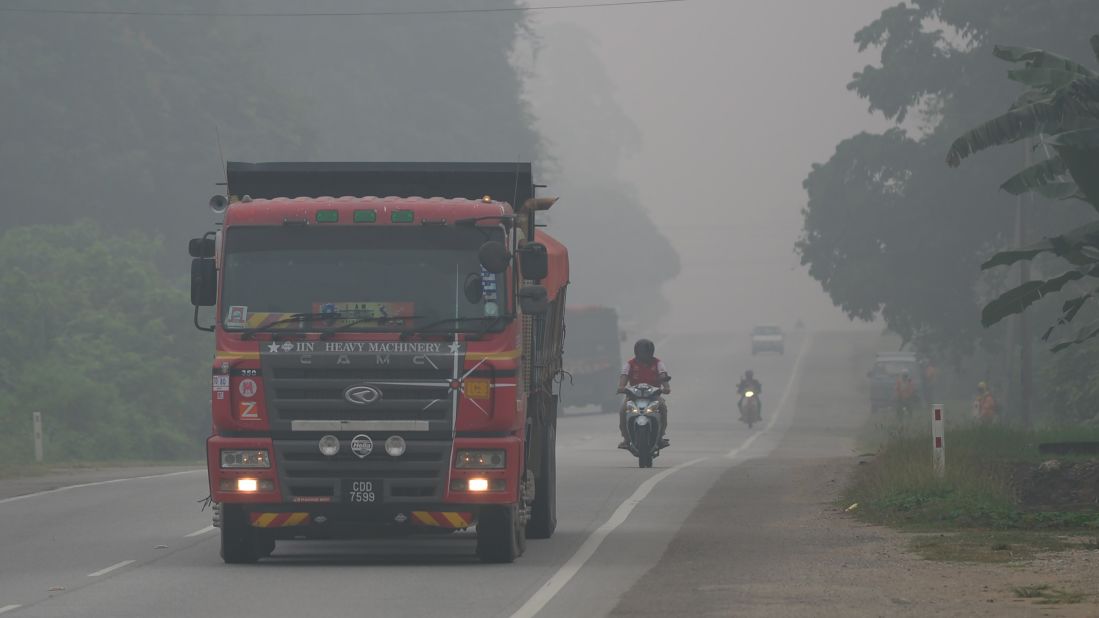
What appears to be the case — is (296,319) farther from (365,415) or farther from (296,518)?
(296,518)

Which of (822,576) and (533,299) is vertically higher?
(533,299)

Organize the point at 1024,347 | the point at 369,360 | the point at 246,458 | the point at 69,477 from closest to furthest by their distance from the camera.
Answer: the point at 369,360
the point at 246,458
the point at 69,477
the point at 1024,347

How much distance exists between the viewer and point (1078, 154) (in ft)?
73.3

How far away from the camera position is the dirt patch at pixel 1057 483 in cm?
2128

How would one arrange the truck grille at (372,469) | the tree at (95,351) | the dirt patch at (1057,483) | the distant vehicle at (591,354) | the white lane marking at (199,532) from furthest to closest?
the distant vehicle at (591,354)
the tree at (95,351)
the dirt patch at (1057,483)
the white lane marking at (199,532)
the truck grille at (372,469)

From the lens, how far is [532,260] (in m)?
14.6

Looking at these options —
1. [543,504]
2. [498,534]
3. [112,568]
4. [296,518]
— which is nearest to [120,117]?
[543,504]

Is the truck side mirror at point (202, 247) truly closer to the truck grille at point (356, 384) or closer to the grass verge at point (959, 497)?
the truck grille at point (356, 384)

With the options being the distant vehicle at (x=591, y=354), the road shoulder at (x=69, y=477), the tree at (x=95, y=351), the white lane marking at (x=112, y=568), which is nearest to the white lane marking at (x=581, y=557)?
the white lane marking at (x=112, y=568)

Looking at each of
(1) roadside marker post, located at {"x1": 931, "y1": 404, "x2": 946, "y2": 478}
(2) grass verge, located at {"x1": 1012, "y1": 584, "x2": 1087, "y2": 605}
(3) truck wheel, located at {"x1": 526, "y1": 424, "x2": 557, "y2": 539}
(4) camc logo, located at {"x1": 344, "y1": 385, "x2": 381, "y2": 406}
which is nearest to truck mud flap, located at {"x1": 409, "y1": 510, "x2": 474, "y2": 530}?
(4) camc logo, located at {"x1": 344, "y1": 385, "x2": 381, "y2": 406}

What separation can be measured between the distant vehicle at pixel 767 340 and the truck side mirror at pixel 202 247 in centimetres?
9473

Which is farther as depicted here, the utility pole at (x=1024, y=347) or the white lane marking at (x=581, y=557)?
the utility pole at (x=1024, y=347)

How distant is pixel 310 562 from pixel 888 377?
5227 centimetres

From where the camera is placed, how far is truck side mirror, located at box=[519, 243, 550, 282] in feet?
47.9
